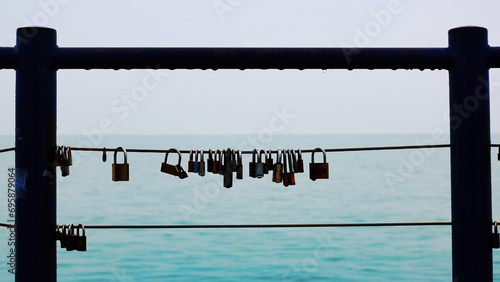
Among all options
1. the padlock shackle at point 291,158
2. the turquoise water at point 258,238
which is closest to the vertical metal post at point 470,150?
the padlock shackle at point 291,158

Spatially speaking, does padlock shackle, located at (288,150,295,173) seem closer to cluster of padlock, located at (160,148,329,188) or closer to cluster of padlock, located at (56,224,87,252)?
cluster of padlock, located at (160,148,329,188)

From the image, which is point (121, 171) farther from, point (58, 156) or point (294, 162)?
point (294, 162)

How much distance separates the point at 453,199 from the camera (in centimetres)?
270

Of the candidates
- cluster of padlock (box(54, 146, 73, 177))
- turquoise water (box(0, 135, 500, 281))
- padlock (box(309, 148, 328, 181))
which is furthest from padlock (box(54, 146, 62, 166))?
turquoise water (box(0, 135, 500, 281))

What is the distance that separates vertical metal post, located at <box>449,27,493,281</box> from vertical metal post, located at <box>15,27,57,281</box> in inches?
69.6

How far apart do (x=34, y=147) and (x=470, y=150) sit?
1889 millimetres

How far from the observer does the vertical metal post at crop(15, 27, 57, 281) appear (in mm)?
2557

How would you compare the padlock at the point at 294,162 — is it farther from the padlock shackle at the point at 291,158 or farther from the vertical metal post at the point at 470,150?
the vertical metal post at the point at 470,150

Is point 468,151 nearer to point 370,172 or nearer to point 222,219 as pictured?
point 222,219

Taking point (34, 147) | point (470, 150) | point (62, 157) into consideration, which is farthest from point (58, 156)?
point (470, 150)

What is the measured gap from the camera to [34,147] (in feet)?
8.41

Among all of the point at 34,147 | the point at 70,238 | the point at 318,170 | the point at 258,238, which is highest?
the point at 34,147

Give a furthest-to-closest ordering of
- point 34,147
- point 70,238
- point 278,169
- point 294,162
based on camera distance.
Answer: point 278,169
point 294,162
point 70,238
point 34,147

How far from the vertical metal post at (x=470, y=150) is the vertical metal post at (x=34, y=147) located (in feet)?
5.80
